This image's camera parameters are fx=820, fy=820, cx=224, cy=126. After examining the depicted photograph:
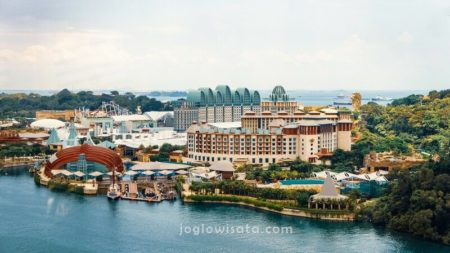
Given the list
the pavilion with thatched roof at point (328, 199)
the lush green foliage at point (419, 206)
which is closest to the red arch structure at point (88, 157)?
the pavilion with thatched roof at point (328, 199)

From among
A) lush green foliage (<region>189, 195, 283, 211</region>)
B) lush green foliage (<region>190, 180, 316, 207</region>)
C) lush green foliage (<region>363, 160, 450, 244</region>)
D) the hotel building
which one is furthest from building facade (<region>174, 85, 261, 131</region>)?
lush green foliage (<region>363, 160, 450, 244</region>)

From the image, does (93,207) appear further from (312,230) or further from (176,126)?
(176,126)

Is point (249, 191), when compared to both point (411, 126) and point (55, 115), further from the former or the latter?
point (55, 115)

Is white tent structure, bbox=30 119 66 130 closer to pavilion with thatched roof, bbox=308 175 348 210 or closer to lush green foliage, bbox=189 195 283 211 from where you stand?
lush green foliage, bbox=189 195 283 211

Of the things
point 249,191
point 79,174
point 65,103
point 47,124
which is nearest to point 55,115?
point 47,124

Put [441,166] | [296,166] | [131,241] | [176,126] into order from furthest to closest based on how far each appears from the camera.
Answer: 1. [176,126]
2. [296,166]
3. [441,166]
4. [131,241]

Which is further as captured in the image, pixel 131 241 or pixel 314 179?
pixel 314 179

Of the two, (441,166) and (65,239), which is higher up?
(441,166)

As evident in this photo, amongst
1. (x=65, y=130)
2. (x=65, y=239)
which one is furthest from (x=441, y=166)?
(x=65, y=130)
